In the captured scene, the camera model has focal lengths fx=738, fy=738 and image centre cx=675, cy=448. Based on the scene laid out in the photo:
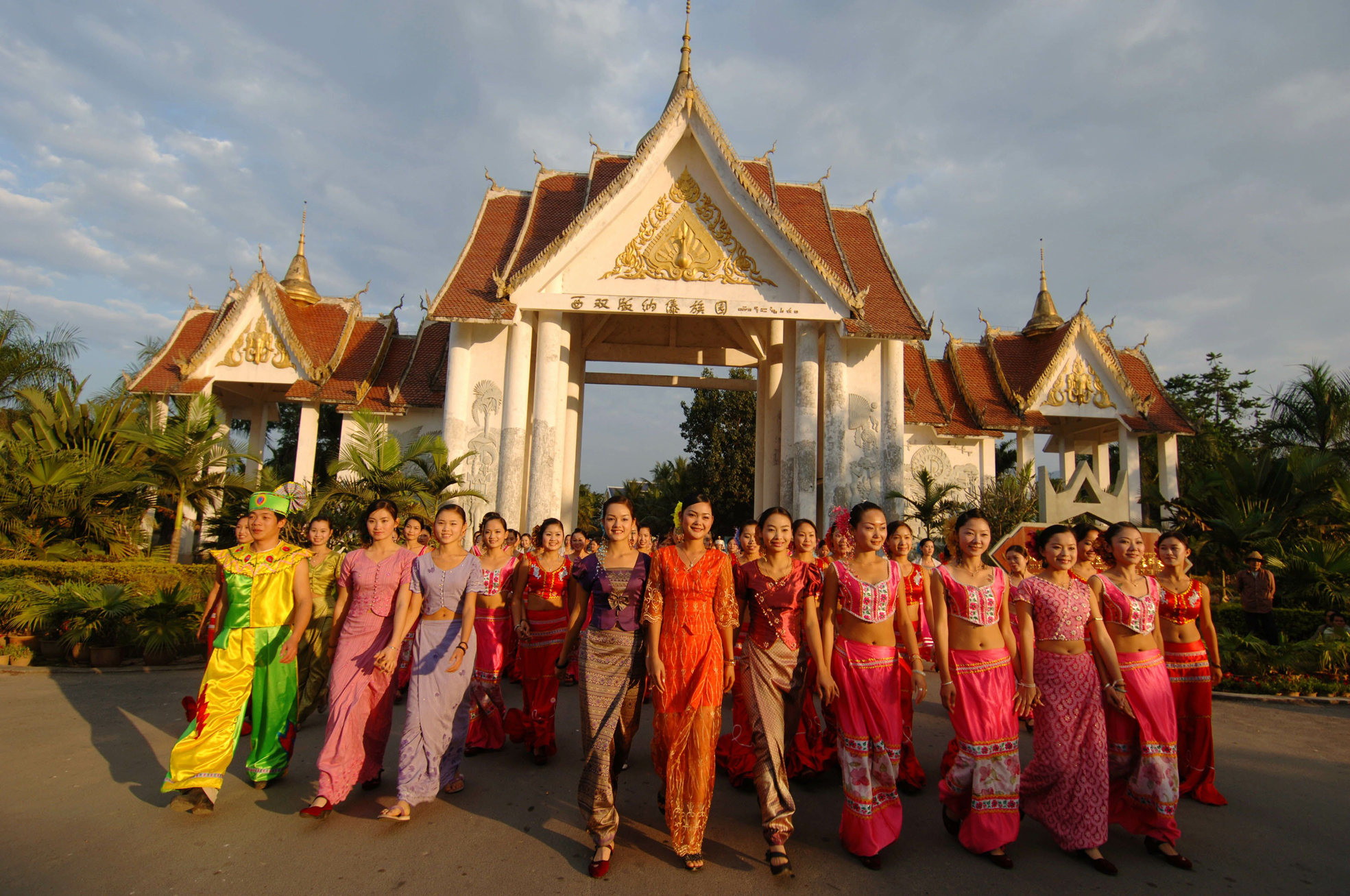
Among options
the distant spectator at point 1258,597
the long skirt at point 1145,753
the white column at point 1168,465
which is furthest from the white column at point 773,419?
the long skirt at point 1145,753

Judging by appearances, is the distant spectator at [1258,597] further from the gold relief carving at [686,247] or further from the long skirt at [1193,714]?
the gold relief carving at [686,247]

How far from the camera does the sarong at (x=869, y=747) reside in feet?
11.4

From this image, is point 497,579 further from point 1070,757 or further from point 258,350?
point 258,350

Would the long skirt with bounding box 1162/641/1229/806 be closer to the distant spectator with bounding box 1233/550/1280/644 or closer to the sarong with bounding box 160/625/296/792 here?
the sarong with bounding box 160/625/296/792

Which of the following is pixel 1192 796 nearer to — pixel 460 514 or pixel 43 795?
pixel 460 514

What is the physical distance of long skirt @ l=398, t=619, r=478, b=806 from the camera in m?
3.93

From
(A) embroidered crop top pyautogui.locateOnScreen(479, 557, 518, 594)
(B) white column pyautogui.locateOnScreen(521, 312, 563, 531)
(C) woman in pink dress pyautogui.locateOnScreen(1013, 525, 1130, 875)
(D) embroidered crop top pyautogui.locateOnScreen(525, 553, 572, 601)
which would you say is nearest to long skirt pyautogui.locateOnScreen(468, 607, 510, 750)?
(A) embroidered crop top pyautogui.locateOnScreen(479, 557, 518, 594)

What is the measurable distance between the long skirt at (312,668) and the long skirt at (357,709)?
1607mm

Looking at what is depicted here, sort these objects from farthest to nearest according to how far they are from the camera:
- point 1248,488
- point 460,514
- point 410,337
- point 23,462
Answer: point 410,337 → point 1248,488 → point 23,462 → point 460,514

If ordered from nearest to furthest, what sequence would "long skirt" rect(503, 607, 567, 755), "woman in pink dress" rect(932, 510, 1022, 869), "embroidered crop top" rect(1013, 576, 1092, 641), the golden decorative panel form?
1. "woman in pink dress" rect(932, 510, 1022, 869)
2. "embroidered crop top" rect(1013, 576, 1092, 641)
3. "long skirt" rect(503, 607, 567, 755)
4. the golden decorative panel

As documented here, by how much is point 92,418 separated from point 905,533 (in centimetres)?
1283

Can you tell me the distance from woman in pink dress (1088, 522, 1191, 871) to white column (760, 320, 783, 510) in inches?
536

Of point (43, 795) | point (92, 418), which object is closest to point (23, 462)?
point (92, 418)

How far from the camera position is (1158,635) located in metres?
4.00
